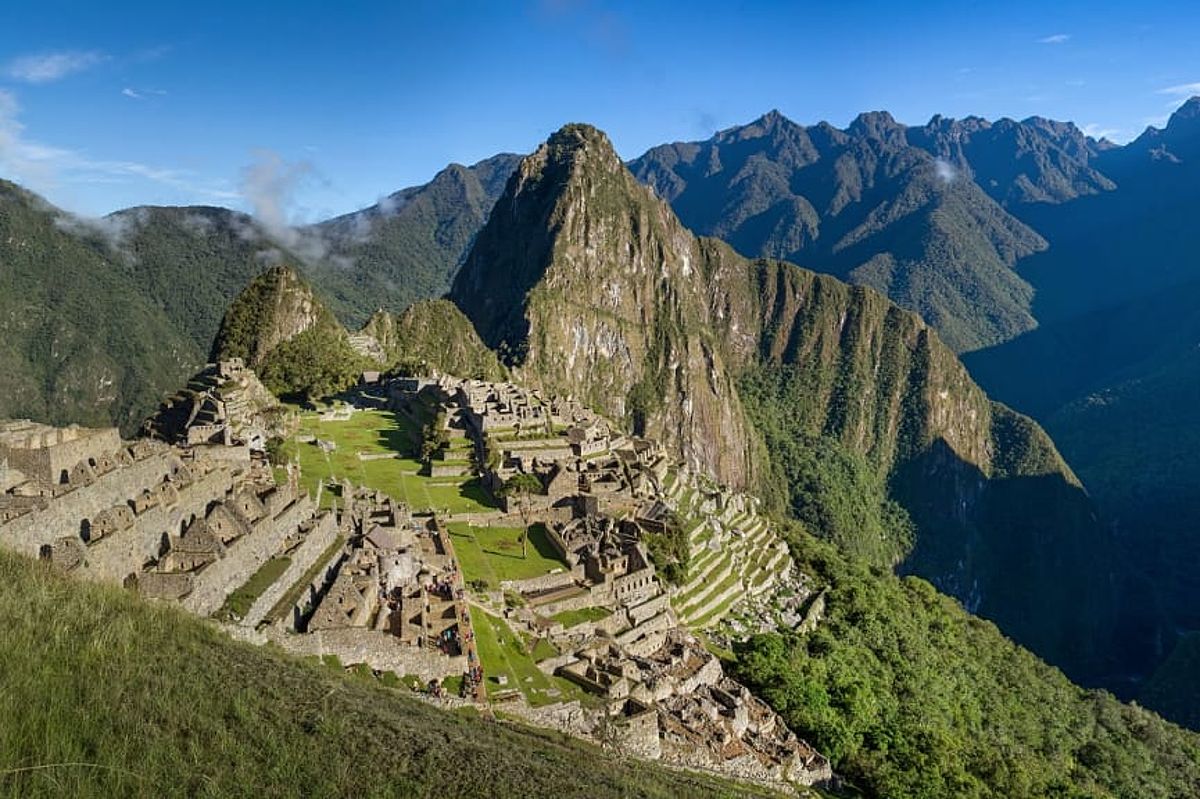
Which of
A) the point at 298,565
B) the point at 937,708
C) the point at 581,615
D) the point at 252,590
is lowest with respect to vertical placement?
the point at 937,708

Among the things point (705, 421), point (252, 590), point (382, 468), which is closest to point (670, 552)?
point (382, 468)

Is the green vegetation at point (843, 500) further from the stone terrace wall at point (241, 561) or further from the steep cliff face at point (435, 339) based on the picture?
the stone terrace wall at point (241, 561)

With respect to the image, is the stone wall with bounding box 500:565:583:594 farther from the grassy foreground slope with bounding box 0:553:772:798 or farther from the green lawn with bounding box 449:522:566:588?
the grassy foreground slope with bounding box 0:553:772:798

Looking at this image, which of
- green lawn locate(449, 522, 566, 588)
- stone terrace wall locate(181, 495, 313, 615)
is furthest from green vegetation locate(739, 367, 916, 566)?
stone terrace wall locate(181, 495, 313, 615)

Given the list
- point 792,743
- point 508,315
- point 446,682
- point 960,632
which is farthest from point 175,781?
point 508,315

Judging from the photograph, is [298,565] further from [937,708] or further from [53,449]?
[937,708]

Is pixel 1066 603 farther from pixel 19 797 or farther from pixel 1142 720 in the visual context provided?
pixel 19 797

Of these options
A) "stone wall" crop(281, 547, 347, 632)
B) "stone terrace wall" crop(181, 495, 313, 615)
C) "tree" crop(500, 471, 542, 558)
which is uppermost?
"stone terrace wall" crop(181, 495, 313, 615)
